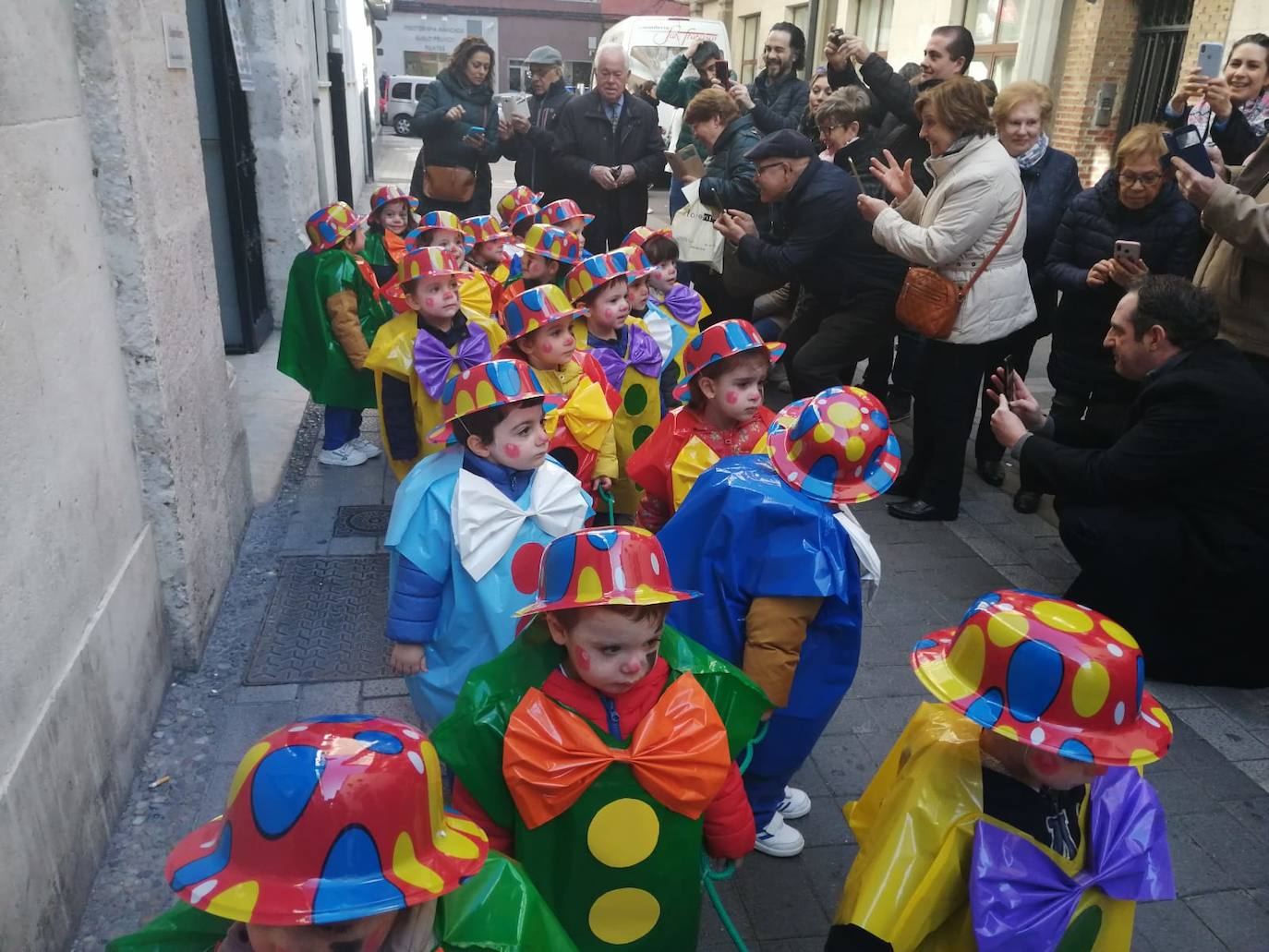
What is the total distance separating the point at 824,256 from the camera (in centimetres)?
567

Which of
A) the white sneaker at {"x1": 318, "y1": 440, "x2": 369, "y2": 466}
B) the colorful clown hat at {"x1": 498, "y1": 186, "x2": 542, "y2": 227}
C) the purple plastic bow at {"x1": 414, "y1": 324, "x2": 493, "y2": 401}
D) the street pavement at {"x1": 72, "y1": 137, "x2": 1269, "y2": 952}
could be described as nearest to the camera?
the street pavement at {"x1": 72, "y1": 137, "x2": 1269, "y2": 952}

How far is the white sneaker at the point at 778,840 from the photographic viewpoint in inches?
121

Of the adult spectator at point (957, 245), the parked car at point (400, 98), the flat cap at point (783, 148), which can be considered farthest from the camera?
the parked car at point (400, 98)

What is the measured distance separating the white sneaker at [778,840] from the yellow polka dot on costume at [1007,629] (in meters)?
1.44

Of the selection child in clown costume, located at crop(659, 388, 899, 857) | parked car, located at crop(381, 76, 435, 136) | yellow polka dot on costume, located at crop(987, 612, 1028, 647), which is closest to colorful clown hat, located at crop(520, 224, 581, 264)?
child in clown costume, located at crop(659, 388, 899, 857)

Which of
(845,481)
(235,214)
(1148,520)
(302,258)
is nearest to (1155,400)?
(1148,520)

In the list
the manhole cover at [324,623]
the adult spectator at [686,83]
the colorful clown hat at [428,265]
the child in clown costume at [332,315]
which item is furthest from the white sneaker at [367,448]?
the adult spectator at [686,83]

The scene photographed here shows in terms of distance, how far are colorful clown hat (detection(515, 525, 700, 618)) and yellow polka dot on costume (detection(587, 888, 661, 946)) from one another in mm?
619

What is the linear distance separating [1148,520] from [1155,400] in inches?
20.0

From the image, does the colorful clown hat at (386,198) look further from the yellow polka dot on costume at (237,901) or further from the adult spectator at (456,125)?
the yellow polka dot on costume at (237,901)

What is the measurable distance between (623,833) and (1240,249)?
364 cm

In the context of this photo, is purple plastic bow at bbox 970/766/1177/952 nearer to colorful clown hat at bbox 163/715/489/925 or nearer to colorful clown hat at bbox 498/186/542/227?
colorful clown hat at bbox 163/715/489/925

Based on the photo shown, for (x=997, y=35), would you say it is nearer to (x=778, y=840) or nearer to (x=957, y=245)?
(x=957, y=245)

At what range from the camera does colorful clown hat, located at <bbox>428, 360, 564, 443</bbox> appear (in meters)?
2.86
